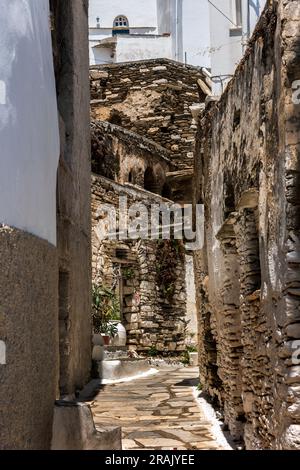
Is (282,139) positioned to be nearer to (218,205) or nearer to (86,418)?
(86,418)

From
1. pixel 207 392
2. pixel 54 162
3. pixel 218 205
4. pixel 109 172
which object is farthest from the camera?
pixel 109 172

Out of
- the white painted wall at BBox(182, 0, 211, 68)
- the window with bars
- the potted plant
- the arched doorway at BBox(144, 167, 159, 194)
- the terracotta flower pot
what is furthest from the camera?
the window with bars

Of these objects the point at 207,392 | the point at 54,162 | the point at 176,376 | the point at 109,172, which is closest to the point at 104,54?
the point at 109,172

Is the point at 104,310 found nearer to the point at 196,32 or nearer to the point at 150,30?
the point at 196,32

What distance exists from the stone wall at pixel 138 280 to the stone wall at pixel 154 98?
27.9 ft

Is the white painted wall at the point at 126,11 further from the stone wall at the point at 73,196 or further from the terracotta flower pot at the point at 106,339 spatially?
the stone wall at the point at 73,196

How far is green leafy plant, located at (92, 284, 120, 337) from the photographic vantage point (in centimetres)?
1345

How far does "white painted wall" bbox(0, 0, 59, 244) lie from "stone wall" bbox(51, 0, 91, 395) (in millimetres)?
2508

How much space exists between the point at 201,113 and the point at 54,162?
4.51m

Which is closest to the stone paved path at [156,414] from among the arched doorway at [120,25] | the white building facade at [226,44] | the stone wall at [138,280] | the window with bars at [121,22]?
the stone wall at [138,280]

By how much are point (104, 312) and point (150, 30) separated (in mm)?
21692

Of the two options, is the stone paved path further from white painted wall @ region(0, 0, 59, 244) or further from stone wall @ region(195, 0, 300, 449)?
white painted wall @ region(0, 0, 59, 244)

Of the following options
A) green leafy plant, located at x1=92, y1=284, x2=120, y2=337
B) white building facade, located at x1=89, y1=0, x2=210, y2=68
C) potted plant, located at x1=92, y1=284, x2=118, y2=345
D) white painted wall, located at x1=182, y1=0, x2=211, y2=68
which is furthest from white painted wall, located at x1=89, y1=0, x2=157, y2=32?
potted plant, located at x1=92, y1=284, x2=118, y2=345

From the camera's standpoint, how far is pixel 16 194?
392cm
